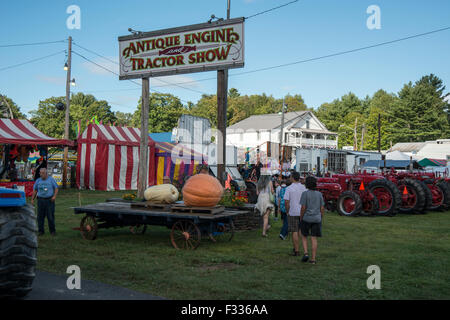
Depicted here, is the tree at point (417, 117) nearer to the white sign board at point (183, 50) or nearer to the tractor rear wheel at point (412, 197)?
the tractor rear wheel at point (412, 197)

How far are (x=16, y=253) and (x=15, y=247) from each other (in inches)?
2.9

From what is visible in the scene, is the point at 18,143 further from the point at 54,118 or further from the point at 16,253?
the point at 54,118

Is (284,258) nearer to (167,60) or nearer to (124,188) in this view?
(167,60)

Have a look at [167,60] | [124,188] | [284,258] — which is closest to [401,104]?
[124,188]

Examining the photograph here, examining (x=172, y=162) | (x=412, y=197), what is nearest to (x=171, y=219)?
(x=412, y=197)

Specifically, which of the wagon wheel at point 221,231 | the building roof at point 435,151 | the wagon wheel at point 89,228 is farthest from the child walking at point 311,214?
the building roof at point 435,151

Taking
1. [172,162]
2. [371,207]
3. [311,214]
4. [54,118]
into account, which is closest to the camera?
[311,214]

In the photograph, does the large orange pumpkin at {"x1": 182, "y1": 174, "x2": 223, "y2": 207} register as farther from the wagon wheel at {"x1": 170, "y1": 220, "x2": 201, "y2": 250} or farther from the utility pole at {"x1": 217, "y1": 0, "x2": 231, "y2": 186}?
the utility pole at {"x1": 217, "y1": 0, "x2": 231, "y2": 186}

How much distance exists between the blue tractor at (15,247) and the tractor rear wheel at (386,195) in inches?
545

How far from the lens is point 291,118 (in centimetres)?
6222

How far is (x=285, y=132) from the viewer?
197 ft

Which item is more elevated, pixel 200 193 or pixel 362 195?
pixel 200 193

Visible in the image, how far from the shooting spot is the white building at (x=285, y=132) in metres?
59.4
